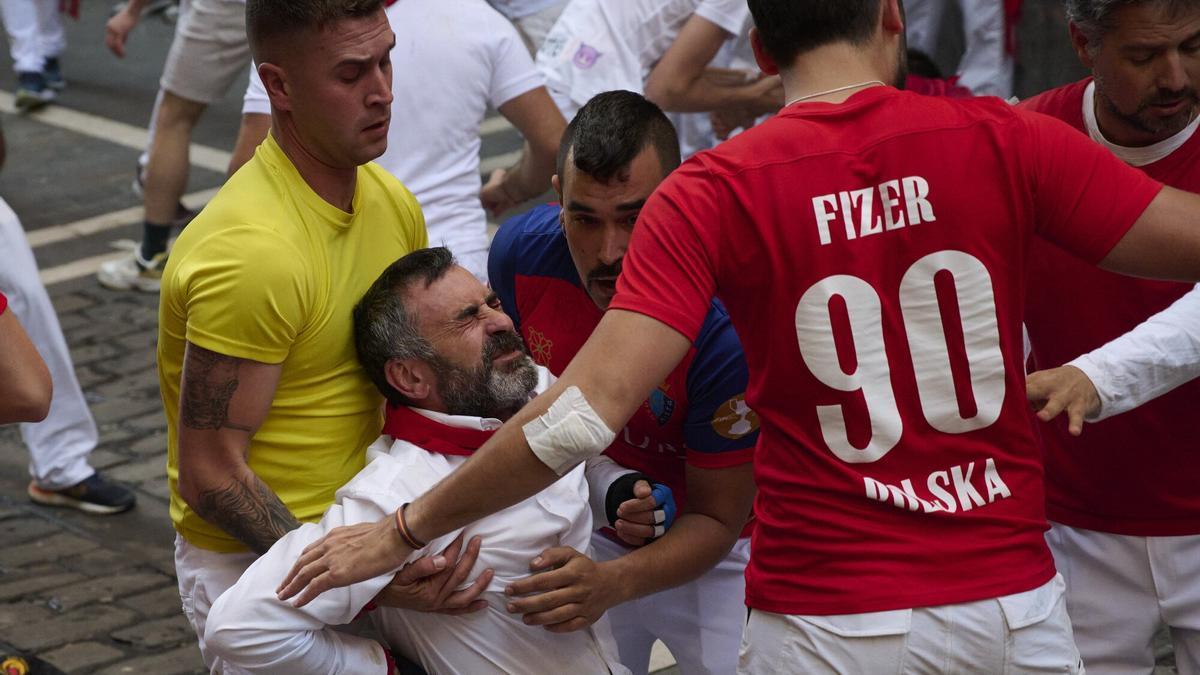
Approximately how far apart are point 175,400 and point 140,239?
5.67 meters

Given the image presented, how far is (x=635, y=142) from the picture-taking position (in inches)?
131

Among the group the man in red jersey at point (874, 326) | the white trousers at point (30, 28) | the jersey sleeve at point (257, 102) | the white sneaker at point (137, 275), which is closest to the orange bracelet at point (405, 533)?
the man in red jersey at point (874, 326)

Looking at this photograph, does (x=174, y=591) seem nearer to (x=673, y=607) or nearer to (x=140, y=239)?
(x=673, y=607)

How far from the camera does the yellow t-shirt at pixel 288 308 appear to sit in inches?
121

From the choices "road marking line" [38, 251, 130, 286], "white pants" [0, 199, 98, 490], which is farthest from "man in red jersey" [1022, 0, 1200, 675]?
"road marking line" [38, 251, 130, 286]

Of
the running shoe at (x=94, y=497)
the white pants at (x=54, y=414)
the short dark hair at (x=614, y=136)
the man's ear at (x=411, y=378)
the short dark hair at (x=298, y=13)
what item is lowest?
the running shoe at (x=94, y=497)

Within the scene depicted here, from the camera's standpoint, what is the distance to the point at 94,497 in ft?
19.3

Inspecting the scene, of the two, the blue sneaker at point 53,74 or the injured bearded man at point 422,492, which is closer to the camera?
the injured bearded man at point 422,492

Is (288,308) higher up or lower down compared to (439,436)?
higher up

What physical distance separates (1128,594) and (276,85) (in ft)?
7.27

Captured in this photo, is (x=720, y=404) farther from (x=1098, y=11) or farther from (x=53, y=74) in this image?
(x=53, y=74)

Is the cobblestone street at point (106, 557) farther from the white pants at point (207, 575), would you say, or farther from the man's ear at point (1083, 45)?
the man's ear at point (1083, 45)

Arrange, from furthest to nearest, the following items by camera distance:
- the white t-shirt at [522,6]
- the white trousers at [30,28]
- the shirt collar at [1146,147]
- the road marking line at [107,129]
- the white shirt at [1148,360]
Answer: the white trousers at [30,28] → the road marking line at [107,129] → the white t-shirt at [522,6] → the shirt collar at [1146,147] → the white shirt at [1148,360]

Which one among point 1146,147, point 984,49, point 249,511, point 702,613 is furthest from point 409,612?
point 984,49
